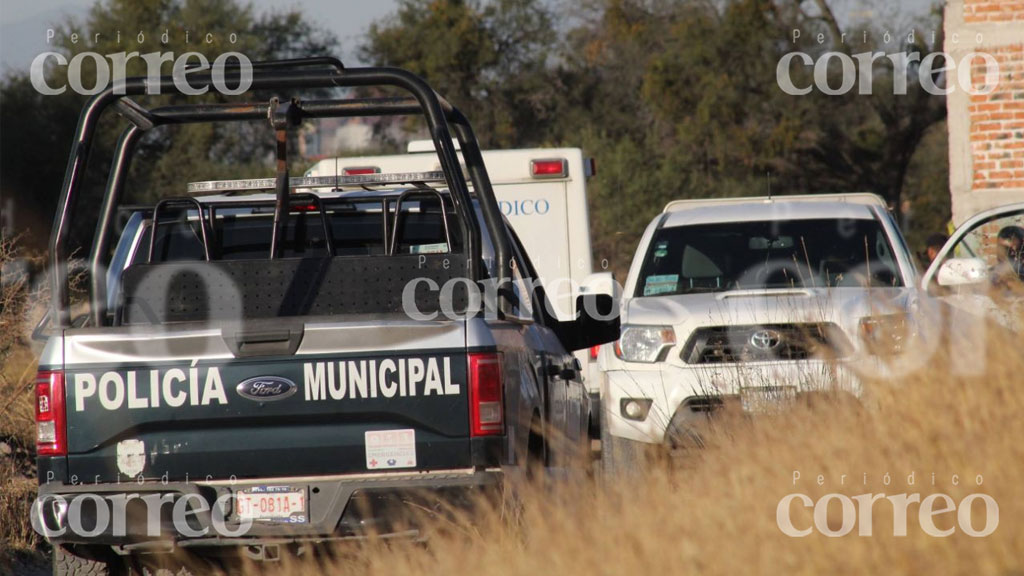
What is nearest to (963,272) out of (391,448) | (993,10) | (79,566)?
(391,448)

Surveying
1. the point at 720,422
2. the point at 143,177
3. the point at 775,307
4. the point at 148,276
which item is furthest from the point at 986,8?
the point at 143,177

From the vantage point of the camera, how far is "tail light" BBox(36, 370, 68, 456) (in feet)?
16.6

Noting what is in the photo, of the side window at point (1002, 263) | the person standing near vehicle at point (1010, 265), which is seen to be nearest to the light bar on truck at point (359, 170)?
the side window at point (1002, 263)

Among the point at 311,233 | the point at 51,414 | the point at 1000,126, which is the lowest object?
the point at 51,414

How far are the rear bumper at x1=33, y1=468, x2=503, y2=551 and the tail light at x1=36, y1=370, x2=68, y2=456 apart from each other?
17cm

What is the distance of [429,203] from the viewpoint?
21.5 ft

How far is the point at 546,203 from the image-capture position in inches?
464

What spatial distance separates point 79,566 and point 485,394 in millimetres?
1792

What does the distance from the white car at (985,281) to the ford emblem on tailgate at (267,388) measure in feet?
10.9

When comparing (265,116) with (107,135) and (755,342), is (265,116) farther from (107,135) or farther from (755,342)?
(107,135)

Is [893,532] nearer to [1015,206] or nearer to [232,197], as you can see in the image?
[232,197]

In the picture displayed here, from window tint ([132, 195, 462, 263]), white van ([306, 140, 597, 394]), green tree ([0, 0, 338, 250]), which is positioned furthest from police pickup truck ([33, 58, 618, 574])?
green tree ([0, 0, 338, 250])

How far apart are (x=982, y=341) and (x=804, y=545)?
222cm

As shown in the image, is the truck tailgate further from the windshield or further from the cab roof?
the cab roof
